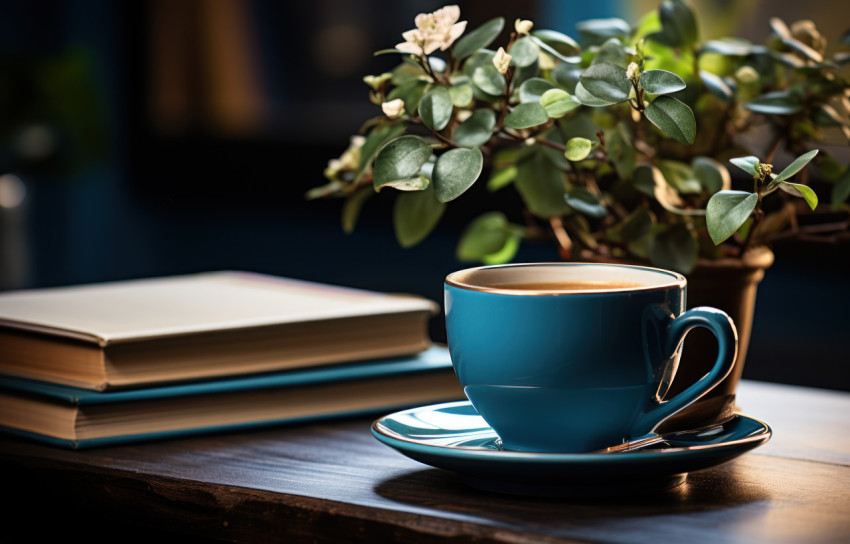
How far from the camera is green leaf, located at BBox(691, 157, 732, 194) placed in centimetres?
77

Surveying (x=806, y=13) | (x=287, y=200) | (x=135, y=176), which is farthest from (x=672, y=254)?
(x=135, y=176)

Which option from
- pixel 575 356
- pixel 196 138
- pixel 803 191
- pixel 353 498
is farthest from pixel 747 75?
pixel 196 138

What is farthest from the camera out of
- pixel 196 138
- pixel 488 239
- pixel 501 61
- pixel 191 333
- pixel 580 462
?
pixel 196 138

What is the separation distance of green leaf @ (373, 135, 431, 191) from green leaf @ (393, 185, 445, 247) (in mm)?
125

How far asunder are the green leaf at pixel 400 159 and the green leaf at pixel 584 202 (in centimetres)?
14

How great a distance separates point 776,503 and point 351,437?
0.30 m

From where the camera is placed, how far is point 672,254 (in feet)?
2.44

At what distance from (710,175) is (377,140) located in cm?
23

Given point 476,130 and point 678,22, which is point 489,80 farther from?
point 678,22

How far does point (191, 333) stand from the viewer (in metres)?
0.78

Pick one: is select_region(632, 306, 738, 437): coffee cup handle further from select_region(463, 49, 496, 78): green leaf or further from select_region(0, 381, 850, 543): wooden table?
select_region(463, 49, 496, 78): green leaf

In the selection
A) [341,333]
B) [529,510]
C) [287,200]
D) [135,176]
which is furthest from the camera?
[135,176]

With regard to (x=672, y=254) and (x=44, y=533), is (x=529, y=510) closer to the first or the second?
(x=672, y=254)

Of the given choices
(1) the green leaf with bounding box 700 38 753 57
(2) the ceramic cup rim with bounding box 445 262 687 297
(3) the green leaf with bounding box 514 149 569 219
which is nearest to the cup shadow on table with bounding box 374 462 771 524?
(2) the ceramic cup rim with bounding box 445 262 687 297
